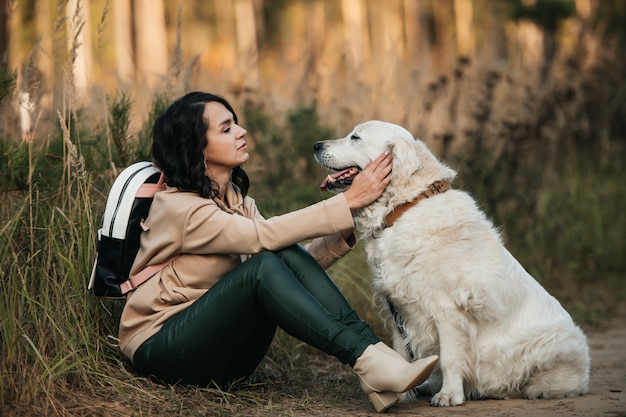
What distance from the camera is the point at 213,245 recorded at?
3.18 meters

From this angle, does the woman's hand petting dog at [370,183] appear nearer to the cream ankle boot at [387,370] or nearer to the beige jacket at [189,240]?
the beige jacket at [189,240]

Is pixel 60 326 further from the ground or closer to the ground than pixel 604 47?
closer to the ground

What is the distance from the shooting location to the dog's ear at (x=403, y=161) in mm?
3514

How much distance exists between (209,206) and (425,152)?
3.58 ft

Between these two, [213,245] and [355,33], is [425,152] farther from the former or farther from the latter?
[355,33]

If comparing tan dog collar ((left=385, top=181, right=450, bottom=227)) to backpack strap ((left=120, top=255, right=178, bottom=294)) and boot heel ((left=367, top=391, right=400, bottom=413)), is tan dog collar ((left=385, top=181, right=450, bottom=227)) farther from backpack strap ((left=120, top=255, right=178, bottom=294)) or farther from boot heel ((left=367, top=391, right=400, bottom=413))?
backpack strap ((left=120, top=255, right=178, bottom=294))

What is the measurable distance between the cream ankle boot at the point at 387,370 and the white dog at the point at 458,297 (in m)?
0.37

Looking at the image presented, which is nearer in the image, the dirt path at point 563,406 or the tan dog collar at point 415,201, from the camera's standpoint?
the dirt path at point 563,406

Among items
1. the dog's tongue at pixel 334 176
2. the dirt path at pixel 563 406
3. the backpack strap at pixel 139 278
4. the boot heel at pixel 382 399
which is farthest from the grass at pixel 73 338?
the dog's tongue at pixel 334 176

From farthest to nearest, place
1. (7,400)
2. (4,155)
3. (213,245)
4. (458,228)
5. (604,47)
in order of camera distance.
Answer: (604,47)
(4,155)
(458,228)
(213,245)
(7,400)

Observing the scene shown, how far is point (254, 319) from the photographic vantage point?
125 inches

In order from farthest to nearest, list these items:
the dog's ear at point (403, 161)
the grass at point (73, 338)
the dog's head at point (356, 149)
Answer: the dog's head at point (356, 149) < the dog's ear at point (403, 161) < the grass at point (73, 338)

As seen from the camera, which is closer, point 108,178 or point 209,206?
point 209,206

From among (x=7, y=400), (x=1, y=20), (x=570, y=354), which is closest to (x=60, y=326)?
(x=7, y=400)
